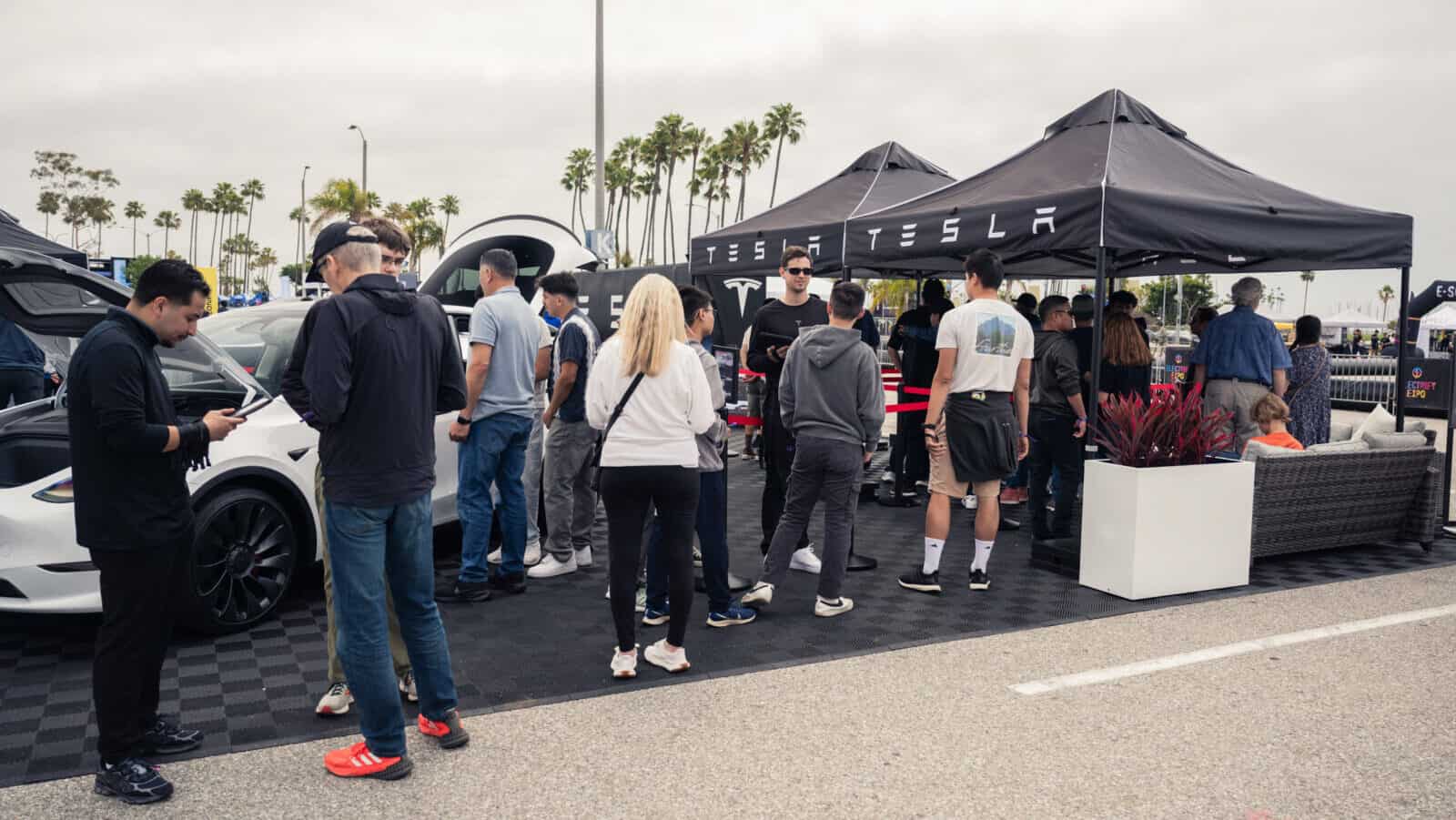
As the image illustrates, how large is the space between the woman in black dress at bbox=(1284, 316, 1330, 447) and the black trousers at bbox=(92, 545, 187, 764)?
8.03 meters

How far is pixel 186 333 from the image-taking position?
3.52 meters

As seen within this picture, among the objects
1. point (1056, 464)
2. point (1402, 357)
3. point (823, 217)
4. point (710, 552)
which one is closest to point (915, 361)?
point (823, 217)

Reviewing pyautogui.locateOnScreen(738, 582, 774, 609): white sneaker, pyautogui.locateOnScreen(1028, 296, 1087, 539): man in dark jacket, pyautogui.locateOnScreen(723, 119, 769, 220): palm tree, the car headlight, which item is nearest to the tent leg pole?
pyautogui.locateOnScreen(1028, 296, 1087, 539): man in dark jacket

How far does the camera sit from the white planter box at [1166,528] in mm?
5844

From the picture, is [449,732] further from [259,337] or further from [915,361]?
[915,361]

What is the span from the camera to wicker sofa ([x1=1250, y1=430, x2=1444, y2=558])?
6.61 metres

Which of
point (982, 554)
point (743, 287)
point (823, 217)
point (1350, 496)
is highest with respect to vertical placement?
point (823, 217)

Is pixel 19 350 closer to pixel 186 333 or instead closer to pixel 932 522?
pixel 186 333

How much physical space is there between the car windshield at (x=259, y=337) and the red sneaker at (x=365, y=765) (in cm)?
256

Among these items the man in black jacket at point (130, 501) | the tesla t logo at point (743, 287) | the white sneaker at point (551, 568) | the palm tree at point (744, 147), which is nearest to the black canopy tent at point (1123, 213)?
the white sneaker at point (551, 568)

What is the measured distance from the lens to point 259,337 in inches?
232

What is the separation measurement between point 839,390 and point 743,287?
1020 centimetres

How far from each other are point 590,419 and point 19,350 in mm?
5765

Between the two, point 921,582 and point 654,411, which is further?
point 921,582
